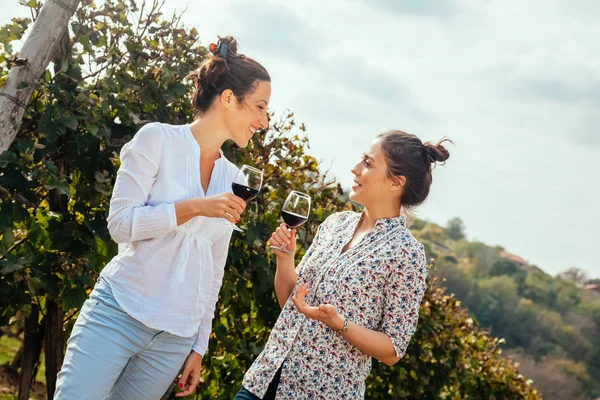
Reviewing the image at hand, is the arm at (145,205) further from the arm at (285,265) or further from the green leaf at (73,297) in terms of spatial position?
the green leaf at (73,297)

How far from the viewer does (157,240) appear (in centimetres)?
224

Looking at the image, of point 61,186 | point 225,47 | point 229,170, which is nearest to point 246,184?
point 229,170

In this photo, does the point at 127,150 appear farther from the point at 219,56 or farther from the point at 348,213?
the point at 348,213

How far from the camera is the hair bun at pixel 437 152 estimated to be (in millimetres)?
2768

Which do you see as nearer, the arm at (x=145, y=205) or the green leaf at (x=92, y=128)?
the arm at (x=145, y=205)

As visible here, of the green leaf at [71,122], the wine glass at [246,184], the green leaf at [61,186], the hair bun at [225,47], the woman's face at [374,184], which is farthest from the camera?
the green leaf at [71,122]

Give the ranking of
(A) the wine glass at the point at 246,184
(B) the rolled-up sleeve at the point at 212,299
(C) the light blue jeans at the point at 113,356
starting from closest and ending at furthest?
(C) the light blue jeans at the point at 113,356 → (A) the wine glass at the point at 246,184 → (B) the rolled-up sleeve at the point at 212,299

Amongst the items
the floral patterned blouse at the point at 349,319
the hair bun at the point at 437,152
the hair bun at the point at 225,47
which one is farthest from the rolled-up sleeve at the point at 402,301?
the hair bun at the point at 225,47

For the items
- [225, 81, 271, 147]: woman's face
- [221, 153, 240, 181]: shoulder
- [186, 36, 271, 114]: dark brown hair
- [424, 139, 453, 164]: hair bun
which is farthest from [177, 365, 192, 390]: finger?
[424, 139, 453, 164]: hair bun

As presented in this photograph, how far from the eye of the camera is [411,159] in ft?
8.94

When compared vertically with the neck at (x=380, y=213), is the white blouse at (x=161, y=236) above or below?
below

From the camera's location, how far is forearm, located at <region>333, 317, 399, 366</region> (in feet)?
7.84

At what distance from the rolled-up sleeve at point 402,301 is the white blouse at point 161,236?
668 millimetres

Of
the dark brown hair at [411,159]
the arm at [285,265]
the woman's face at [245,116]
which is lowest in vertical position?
the arm at [285,265]
